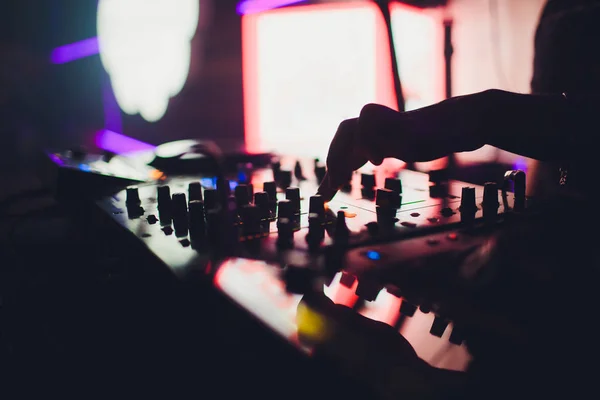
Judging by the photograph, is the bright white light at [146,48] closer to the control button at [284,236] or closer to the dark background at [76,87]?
the dark background at [76,87]

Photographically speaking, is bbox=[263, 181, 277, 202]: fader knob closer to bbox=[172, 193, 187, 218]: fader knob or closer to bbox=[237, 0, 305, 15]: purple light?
bbox=[172, 193, 187, 218]: fader knob

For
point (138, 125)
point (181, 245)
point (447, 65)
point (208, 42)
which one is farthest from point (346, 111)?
point (181, 245)

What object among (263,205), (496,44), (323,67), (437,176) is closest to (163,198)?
(263,205)

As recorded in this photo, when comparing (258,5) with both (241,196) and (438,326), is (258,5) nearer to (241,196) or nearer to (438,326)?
(241,196)

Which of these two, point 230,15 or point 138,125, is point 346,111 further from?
point 138,125

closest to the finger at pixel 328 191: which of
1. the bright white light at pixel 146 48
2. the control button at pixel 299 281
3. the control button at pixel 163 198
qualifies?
the control button at pixel 163 198

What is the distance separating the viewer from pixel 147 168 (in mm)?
1117

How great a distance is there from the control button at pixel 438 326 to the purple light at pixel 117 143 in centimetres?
152

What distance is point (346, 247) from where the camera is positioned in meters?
0.51

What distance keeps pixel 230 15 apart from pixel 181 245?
4.90ft

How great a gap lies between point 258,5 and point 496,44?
0.98m

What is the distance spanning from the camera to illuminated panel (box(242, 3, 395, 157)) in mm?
1453

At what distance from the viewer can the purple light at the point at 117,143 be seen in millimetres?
1693

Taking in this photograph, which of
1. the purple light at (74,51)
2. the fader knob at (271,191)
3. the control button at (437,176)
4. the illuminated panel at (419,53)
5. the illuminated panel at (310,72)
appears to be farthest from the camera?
the purple light at (74,51)
